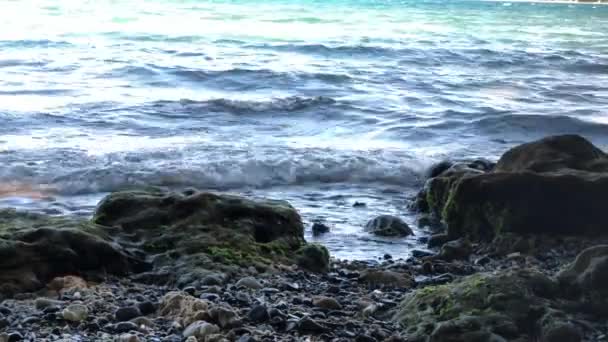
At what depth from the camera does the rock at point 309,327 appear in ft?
15.9

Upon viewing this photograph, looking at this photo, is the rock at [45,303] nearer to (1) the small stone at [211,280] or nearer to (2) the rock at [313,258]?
(1) the small stone at [211,280]

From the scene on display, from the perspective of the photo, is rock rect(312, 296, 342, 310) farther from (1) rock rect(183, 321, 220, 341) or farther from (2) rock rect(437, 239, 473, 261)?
(2) rock rect(437, 239, 473, 261)

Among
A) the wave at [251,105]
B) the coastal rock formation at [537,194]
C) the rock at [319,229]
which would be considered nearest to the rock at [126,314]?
the rock at [319,229]

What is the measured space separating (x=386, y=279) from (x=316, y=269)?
0.57 meters

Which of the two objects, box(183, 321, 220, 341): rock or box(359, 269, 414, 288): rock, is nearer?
box(183, 321, 220, 341): rock

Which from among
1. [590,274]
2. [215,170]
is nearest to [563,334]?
[590,274]

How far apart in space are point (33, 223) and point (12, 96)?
9297 mm

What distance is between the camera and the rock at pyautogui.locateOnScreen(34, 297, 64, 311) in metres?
5.14

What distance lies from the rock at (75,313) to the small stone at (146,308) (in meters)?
0.29

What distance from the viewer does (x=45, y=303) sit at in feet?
17.0

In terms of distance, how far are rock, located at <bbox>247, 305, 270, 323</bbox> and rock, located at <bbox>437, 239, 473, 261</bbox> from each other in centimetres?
221

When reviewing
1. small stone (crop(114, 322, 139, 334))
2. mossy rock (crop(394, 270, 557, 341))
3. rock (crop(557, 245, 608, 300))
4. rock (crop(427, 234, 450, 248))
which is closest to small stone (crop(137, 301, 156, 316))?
small stone (crop(114, 322, 139, 334))

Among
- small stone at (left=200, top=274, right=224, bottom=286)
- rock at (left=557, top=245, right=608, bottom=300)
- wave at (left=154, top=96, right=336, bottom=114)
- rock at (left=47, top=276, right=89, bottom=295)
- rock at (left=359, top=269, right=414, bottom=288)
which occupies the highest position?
rock at (left=557, top=245, right=608, bottom=300)

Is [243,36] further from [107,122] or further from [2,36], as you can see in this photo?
[107,122]
